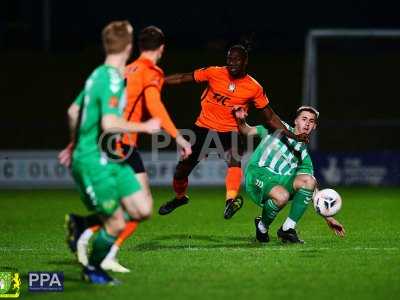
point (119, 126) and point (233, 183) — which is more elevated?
point (119, 126)

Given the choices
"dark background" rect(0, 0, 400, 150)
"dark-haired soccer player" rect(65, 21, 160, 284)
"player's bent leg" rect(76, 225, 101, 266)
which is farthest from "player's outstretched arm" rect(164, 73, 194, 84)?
"dark background" rect(0, 0, 400, 150)

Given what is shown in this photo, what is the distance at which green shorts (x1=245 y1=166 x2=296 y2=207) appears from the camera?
36.4ft

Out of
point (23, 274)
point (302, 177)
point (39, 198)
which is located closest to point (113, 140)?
point (23, 274)

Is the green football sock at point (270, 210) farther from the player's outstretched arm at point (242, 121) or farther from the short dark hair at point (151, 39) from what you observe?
the short dark hair at point (151, 39)

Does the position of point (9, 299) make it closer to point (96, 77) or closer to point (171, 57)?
point (96, 77)

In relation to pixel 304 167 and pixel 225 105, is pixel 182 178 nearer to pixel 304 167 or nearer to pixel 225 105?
pixel 225 105

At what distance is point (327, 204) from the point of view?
10.8 metres

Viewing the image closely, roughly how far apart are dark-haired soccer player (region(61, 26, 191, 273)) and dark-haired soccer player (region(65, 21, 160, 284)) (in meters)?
0.36

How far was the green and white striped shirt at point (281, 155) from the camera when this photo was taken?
36.8ft

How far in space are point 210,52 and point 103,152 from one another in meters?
23.4

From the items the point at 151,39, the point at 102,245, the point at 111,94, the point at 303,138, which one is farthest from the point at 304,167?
the point at 111,94

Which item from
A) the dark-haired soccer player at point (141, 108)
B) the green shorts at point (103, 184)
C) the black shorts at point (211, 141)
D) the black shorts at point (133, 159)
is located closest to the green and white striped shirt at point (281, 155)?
the black shorts at point (211, 141)

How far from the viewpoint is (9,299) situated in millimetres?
7855

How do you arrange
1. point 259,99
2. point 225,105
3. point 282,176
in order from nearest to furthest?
1. point 282,176
2. point 259,99
3. point 225,105
